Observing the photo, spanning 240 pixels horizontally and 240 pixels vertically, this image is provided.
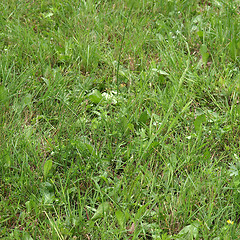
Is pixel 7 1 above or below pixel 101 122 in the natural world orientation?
above

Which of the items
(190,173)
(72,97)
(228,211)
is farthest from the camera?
(72,97)

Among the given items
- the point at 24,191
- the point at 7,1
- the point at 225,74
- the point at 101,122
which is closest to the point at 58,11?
the point at 7,1

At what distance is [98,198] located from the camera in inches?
74.9

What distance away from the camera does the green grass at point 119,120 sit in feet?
5.99

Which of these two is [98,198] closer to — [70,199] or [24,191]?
[70,199]

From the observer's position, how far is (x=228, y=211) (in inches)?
72.9

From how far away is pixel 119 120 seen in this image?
7.39 ft

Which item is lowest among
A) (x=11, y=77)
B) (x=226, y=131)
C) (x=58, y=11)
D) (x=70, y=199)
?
(x=70, y=199)

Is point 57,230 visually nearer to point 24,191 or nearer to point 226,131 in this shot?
point 24,191

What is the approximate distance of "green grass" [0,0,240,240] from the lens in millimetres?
1825

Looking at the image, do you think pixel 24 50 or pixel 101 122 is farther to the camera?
pixel 24 50

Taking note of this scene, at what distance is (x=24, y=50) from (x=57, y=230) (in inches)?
62.1

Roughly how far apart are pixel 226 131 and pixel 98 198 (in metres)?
0.94

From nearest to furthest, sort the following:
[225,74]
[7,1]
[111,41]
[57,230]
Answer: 1. [57,230]
2. [225,74]
3. [111,41]
4. [7,1]
